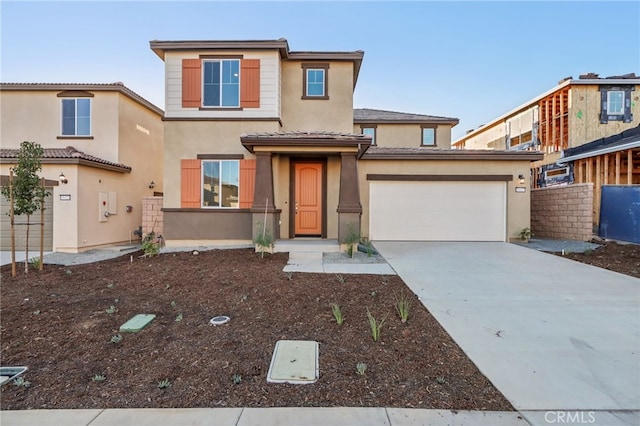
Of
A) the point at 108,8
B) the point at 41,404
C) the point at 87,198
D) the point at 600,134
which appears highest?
the point at 108,8

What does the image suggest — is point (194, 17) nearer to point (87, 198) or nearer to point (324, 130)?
point (324, 130)

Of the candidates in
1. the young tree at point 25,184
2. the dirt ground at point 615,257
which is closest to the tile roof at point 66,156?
the young tree at point 25,184

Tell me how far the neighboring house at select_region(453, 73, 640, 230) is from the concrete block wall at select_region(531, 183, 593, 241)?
2.21 metres

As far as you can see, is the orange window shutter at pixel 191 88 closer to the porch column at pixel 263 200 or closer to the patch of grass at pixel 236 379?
the porch column at pixel 263 200

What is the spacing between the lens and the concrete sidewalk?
7.40 ft

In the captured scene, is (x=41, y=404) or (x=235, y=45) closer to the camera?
(x=41, y=404)

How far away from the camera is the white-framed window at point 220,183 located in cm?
976

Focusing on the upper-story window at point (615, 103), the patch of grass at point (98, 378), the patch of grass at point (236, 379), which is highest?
the upper-story window at point (615, 103)

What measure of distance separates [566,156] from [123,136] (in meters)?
19.8

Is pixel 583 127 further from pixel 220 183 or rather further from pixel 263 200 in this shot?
pixel 220 183

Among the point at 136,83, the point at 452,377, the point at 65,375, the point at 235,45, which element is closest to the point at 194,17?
the point at 235,45

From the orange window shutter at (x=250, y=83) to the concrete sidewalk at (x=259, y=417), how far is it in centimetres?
907

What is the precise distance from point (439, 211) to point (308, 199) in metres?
4.64

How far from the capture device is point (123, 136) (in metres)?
11.8
